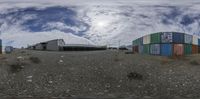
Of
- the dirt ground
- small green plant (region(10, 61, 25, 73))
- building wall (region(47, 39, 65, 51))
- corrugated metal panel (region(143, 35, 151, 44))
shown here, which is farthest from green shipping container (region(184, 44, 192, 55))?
building wall (region(47, 39, 65, 51))

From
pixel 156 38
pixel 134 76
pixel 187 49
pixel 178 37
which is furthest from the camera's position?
pixel 187 49

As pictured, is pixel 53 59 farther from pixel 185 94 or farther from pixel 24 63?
pixel 185 94

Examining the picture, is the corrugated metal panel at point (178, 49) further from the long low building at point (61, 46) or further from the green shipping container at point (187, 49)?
the long low building at point (61, 46)

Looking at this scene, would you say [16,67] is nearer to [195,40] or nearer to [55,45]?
[195,40]

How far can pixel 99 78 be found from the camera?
129 ft

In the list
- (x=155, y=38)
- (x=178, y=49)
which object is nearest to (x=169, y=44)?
(x=178, y=49)

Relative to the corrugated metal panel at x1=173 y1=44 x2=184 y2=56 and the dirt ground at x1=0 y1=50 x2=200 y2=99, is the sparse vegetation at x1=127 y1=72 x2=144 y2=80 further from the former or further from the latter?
the corrugated metal panel at x1=173 y1=44 x2=184 y2=56

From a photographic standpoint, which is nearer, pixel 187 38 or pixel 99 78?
pixel 99 78

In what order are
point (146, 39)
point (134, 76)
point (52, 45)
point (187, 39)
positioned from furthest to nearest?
point (52, 45) < point (146, 39) < point (187, 39) < point (134, 76)

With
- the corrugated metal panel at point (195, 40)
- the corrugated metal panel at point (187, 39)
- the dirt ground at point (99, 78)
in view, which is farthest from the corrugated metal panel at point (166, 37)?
the dirt ground at point (99, 78)

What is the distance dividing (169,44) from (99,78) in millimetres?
25092

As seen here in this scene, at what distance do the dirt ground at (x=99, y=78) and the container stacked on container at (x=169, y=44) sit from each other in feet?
41.3

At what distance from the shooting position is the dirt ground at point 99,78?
33.9 metres

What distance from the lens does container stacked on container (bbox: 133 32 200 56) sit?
204 ft
